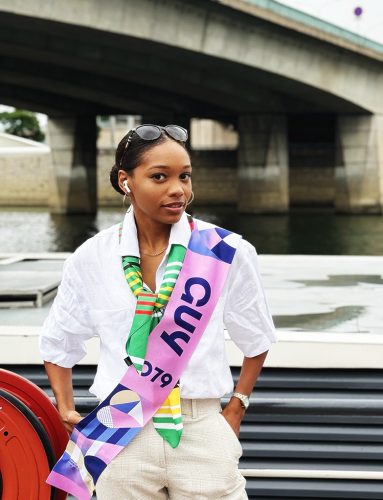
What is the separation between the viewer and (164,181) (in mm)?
2406

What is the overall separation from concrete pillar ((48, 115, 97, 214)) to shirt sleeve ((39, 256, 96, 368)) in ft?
137

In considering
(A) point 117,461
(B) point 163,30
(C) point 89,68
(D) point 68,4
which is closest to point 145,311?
(A) point 117,461

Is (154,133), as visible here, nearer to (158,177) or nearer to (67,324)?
(158,177)

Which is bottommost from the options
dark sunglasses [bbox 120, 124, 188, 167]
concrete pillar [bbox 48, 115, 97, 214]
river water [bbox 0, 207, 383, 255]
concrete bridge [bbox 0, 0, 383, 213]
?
river water [bbox 0, 207, 383, 255]

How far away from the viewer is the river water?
2467 centimetres

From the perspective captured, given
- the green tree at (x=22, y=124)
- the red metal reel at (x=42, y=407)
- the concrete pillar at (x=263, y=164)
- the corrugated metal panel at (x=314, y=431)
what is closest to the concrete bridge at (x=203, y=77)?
the concrete pillar at (x=263, y=164)

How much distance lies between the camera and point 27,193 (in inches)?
2211

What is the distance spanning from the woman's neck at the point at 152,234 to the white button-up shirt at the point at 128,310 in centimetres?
3

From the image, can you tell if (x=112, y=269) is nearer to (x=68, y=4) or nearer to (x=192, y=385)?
(x=192, y=385)

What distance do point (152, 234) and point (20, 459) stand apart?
94 centimetres

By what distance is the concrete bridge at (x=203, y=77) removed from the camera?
1034 inches

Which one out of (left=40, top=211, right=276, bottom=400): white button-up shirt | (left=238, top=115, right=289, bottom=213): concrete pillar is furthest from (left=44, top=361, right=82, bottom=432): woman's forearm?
(left=238, top=115, right=289, bottom=213): concrete pillar

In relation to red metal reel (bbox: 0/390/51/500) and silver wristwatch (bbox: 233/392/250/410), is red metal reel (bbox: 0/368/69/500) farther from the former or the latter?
silver wristwatch (bbox: 233/392/250/410)

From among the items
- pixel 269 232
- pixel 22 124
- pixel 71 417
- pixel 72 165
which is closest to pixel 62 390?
pixel 71 417
